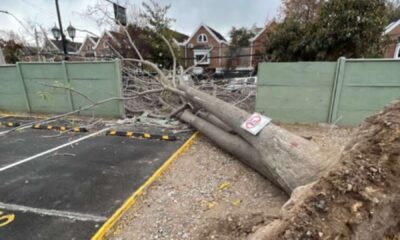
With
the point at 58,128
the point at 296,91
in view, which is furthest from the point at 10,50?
the point at 296,91

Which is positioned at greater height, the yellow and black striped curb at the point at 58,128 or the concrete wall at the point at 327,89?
the concrete wall at the point at 327,89

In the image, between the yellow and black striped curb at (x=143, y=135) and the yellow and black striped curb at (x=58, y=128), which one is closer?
the yellow and black striped curb at (x=143, y=135)

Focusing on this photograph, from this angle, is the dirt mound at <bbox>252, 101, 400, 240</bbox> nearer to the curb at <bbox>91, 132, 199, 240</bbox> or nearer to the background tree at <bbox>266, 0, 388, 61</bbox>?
the curb at <bbox>91, 132, 199, 240</bbox>

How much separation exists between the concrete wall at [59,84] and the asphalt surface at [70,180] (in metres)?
1.79

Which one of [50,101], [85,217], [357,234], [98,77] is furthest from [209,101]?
[50,101]

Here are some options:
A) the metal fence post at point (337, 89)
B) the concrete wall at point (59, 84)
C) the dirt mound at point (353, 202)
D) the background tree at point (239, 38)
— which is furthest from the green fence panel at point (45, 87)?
the background tree at point (239, 38)

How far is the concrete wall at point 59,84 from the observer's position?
20.1ft

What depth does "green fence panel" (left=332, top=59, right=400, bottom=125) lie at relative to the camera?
4.89 metres

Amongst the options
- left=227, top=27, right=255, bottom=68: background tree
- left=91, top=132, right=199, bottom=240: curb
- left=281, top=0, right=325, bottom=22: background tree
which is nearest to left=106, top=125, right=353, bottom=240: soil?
left=91, top=132, right=199, bottom=240: curb

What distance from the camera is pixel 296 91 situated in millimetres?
5391

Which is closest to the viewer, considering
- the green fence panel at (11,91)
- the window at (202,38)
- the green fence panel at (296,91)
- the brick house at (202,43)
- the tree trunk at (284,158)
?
the tree trunk at (284,158)

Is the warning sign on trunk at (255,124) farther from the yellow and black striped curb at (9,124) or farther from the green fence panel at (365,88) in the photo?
the yellow and black striped curb at (9,124)

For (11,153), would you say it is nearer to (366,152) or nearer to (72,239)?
(72,239)

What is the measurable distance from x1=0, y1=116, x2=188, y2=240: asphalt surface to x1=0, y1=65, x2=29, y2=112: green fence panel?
289 centimetres
